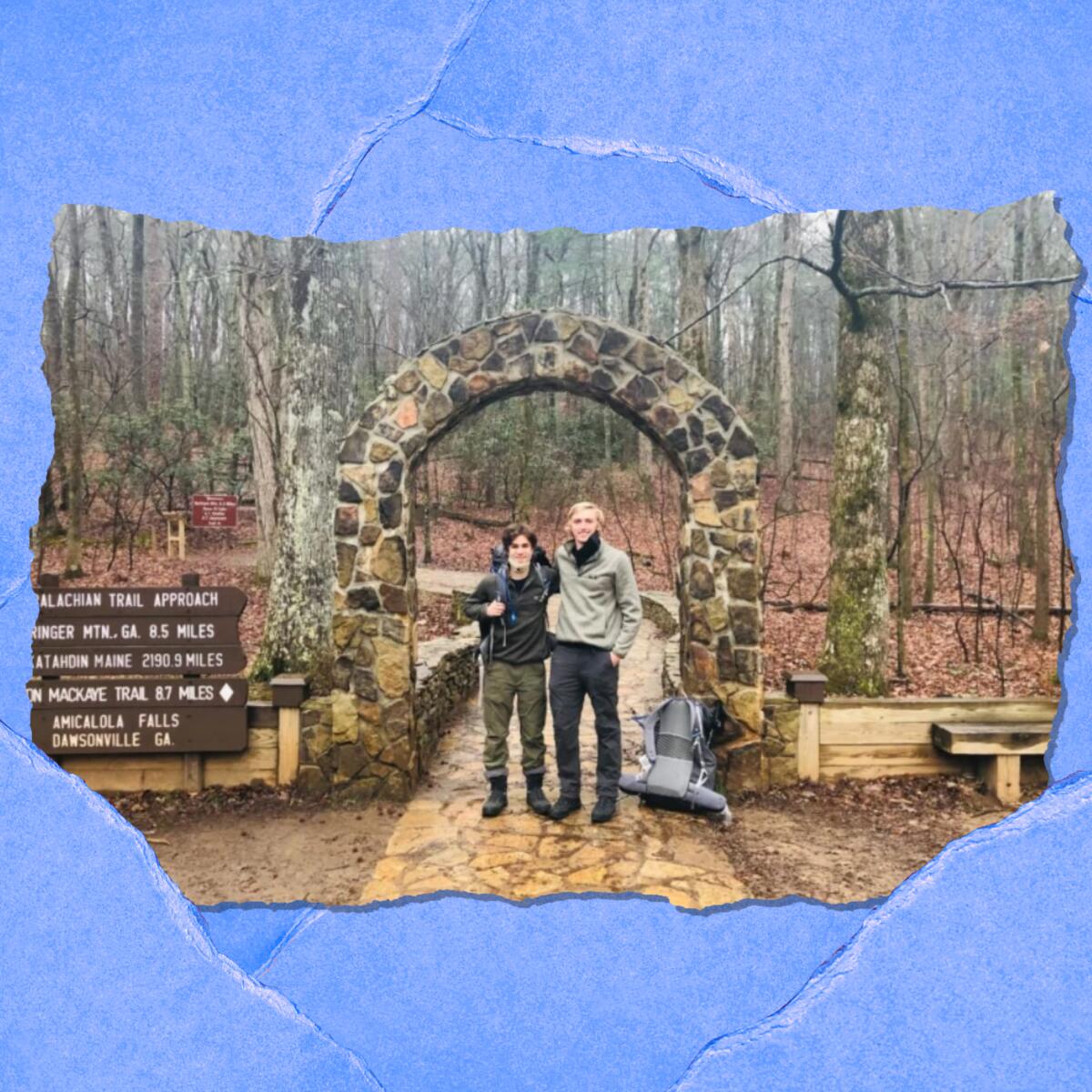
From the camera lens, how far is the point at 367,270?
12.1ft

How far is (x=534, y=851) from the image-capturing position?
2.57m

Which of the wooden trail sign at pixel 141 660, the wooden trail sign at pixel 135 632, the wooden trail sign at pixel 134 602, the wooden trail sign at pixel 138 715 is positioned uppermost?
the wooden trail sign at pixel 134 602

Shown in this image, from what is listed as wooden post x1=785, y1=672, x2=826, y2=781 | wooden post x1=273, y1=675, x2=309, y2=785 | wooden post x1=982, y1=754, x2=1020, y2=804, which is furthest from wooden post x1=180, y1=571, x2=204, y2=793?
wooden post x1=982, y1=754, x2=1020, y2=804

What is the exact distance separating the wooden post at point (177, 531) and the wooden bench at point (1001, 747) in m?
2.45

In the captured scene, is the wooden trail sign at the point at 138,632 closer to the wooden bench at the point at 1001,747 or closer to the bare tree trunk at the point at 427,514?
the bare tree trunk at the point at 427,514

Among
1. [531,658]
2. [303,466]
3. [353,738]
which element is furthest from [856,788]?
[303,466]

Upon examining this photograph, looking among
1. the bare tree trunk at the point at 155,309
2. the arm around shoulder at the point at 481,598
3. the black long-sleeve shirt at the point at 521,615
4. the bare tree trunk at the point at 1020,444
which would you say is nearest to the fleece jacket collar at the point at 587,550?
the black long-sleeve shirt at the point at 521,615

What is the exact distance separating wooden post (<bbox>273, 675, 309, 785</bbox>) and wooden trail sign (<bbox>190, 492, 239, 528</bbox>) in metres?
0.61

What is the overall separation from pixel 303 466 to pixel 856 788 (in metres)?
2.62

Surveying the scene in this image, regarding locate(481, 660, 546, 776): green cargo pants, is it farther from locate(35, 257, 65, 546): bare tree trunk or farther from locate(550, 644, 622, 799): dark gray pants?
locate(35, 257, 65, 546): bare tree trunk

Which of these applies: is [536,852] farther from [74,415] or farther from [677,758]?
[74,415]

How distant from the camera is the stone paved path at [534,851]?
2314mm

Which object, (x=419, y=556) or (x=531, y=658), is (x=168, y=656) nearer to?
(x=531, y=658)

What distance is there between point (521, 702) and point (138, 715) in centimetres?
139
